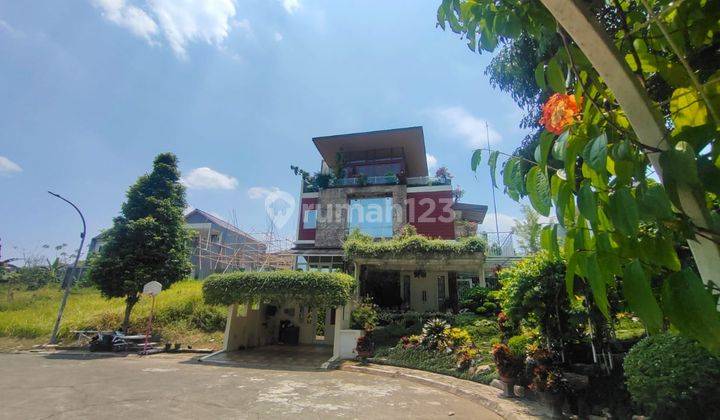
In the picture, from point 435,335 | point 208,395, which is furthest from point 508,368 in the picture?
point 208,395

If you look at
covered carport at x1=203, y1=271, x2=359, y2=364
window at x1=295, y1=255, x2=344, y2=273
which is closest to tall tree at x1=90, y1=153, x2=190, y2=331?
covered carport at x1=203, y1=271, x2=359, y2=364

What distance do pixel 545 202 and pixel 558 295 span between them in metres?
6.36

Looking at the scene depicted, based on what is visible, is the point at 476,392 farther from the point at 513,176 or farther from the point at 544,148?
the point at 544,148

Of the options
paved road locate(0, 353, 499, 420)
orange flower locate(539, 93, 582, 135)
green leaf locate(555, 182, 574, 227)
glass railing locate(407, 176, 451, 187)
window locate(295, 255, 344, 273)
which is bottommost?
paved road locate(0, 353, 499, 420)

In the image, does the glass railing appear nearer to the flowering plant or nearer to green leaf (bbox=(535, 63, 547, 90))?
the flowering plant

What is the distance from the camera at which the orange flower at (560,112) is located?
1060 mm

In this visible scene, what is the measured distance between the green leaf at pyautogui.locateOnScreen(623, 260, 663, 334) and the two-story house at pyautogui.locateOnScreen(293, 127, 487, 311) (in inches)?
593

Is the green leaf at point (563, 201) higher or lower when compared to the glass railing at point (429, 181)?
lower

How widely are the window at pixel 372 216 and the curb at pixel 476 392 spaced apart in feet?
30.0

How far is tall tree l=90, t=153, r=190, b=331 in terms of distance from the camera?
15273mm

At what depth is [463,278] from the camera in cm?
2034

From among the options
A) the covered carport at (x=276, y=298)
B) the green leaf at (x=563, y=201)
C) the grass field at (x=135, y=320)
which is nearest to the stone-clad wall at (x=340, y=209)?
the covered carport at (x=276, y=298)

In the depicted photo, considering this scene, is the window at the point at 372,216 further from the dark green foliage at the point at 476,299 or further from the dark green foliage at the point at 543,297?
the dark green foliage at the point at 543,297

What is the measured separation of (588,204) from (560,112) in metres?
0.47
